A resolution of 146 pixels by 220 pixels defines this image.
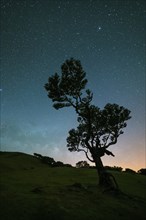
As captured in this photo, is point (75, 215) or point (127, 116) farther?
point (127, 116)

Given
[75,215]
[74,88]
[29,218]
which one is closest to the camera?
[29,218]

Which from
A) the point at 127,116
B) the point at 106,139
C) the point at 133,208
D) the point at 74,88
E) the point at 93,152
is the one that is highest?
the point at 74,88

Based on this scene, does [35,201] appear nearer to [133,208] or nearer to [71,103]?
[133,208]

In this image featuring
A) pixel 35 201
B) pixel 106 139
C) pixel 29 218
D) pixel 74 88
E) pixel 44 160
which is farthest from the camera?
pixel 44 160

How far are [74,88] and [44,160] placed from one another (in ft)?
154

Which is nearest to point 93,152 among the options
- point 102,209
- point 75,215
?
point 102,209

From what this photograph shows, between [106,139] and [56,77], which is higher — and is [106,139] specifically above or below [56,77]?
below

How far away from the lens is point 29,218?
45.3ft

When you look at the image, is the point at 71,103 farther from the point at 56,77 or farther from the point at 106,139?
the point at 106,139

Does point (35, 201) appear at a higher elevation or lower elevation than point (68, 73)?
lower

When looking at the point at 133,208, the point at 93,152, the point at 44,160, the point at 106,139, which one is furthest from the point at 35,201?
the point at 44,160

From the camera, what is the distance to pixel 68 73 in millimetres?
34031

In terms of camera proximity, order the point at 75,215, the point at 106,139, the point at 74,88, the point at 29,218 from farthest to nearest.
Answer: the point at 106,139
the point at 74,88
the point at 75,215
the point at 29,218

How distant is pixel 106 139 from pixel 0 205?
76.1 ft
